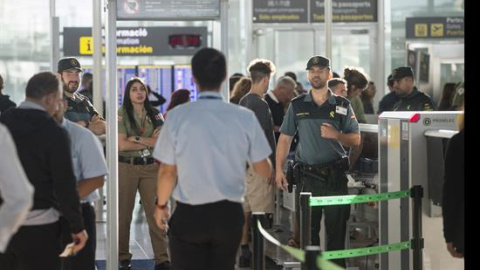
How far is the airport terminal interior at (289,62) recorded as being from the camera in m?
8.60

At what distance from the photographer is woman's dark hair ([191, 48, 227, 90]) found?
6.07m

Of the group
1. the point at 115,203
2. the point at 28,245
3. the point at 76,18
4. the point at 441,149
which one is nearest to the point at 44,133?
the point at 28,245

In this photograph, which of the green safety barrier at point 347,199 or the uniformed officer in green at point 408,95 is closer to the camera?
the green safety barrier at point 347,199

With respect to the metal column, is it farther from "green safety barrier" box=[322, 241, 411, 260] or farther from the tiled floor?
the tiled floor

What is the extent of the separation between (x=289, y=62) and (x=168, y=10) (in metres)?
12.8

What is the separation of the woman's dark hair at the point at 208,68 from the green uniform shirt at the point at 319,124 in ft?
10.8

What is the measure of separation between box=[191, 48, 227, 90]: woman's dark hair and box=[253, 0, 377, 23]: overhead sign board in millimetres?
14567

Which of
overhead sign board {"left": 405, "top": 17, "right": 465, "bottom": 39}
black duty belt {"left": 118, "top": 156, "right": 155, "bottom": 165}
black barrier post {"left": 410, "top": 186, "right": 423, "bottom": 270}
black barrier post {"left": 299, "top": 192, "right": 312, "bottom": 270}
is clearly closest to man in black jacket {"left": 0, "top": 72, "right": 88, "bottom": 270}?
black barrier post {"left": 299, "top": 192, "right": 312, "bottom": 270}

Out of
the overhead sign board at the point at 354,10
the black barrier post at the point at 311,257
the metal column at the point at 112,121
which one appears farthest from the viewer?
the overhead sign board at the point at 354,10

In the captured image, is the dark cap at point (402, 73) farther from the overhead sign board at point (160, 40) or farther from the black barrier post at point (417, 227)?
the overhead sign board at point (160, 40)

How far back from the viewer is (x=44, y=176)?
6082 mm

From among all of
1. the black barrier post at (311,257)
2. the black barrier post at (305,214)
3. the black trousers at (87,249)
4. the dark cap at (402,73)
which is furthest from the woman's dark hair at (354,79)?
the black barrier post at (311,257)

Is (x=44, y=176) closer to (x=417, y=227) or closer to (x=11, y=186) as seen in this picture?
(x=11, y=186)

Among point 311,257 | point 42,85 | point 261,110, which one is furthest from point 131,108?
point 311,257
